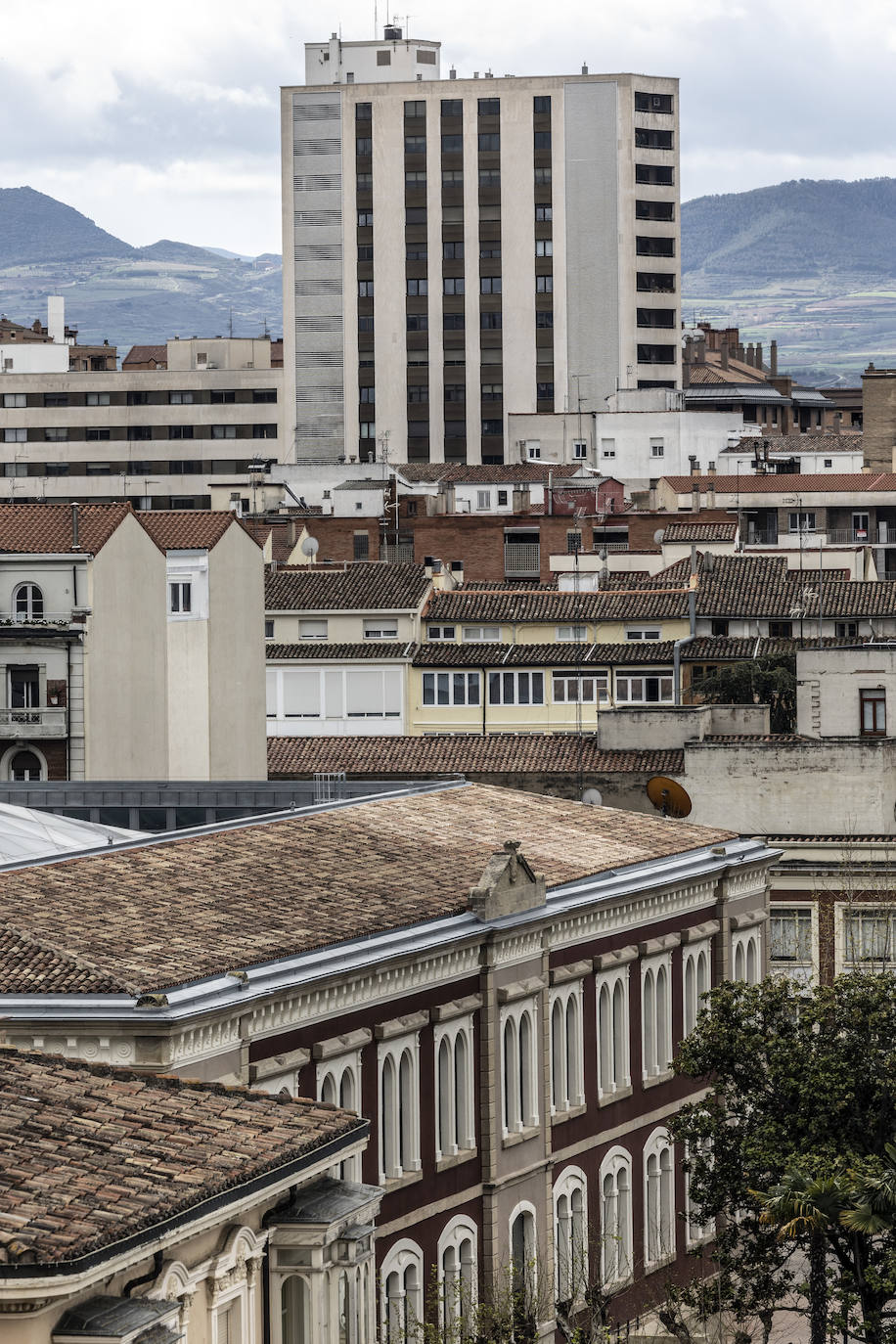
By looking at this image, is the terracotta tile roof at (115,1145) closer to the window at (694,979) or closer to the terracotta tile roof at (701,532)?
the window at (694,979)

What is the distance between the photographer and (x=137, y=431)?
627ft

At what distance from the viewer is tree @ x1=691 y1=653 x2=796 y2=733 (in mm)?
99375

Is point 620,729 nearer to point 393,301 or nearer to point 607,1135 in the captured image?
point 607,1135

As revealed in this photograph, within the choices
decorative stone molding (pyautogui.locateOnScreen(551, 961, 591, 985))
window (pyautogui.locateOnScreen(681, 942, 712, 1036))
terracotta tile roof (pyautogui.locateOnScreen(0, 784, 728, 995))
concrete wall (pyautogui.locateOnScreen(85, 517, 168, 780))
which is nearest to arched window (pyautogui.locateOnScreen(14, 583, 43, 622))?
concrete wall (pyautogui.locateOnScreen(85, 517, 168, 780))

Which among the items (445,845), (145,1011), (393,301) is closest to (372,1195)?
(145,1011)

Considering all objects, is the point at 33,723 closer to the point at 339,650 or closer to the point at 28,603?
the point at 28,603

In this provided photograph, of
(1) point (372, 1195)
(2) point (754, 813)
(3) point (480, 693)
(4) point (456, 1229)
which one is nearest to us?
(1) point (372, 1195)

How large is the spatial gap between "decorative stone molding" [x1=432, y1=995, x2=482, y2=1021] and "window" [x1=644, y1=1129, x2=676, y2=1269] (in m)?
7.98

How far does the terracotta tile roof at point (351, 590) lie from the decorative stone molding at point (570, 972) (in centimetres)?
6521

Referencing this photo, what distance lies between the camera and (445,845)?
48.0 m

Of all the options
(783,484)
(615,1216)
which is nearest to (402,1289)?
(615,1216)

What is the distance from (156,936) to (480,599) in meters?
76.6

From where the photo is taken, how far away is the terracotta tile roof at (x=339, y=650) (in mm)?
111188

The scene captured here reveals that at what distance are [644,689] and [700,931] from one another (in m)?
56.3
